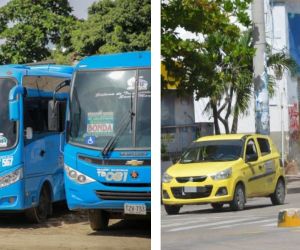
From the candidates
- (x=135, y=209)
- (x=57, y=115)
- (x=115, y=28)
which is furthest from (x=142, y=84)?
(x=135, y=209)

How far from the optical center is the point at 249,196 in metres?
3.60

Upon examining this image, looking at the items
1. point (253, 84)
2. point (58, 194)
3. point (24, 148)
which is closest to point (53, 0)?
point (24, 148)

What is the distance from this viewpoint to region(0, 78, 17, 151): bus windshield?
5410 mm

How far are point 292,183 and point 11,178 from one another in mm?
2691

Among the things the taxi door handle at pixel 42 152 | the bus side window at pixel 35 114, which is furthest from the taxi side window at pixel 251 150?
the taxi door handle at pixel 42 152

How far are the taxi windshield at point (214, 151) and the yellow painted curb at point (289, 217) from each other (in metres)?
0.41

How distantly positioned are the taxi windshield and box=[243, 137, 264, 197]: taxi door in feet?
0.17

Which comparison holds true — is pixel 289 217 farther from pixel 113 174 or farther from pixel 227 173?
pixel 113 174

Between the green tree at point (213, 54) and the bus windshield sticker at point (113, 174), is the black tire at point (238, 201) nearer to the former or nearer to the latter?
the green tree at point (213, 54)

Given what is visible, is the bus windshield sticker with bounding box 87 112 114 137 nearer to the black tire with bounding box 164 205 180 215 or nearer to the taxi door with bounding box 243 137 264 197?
the black tire with bounding box 164 205 180 215

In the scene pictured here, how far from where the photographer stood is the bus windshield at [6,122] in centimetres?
541

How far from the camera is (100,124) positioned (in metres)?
4.87

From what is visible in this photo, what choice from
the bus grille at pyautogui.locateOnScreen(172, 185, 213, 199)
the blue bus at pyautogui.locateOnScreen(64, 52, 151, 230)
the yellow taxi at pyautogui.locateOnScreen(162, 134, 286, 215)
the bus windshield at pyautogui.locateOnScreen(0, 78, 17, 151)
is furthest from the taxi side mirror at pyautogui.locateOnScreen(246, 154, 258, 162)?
the bus windshield at pyautogui.locateOnScreen(0, 78, 17, 151)

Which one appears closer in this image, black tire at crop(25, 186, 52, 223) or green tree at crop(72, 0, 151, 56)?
green tree at crop(72, 0, 151, 56)
